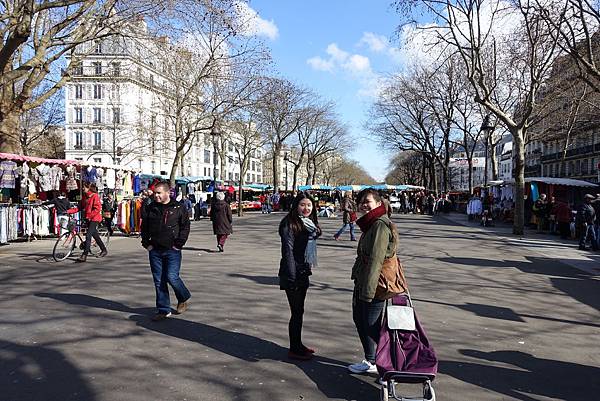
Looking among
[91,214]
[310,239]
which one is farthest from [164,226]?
[91,214]

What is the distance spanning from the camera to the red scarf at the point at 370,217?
4141 millimetres

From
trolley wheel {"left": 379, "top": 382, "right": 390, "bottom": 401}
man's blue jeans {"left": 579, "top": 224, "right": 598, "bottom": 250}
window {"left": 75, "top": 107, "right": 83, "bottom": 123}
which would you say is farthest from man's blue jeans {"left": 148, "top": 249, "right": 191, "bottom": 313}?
window {"left": 75, "top": 107, "right": 83, "bottom": 123}

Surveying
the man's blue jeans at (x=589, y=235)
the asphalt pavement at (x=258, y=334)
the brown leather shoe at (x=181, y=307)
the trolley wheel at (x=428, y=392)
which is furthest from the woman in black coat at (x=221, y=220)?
the man's blue jeans at (x=589, y=235)

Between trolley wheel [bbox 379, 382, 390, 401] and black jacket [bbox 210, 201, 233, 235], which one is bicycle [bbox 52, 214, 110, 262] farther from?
trolley wheel [bbox 379, 382, 390, 401]

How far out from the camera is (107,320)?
622 cm

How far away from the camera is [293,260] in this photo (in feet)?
15.8

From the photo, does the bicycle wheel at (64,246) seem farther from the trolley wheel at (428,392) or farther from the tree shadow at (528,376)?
the trolley wheel at (428,392)

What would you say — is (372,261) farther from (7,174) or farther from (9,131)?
(9,131)

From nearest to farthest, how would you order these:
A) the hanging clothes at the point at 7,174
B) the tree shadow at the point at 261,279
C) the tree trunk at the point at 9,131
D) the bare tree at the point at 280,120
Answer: the tree shadow at the point at 261,279, the hanging clothes at the point at 7,174, the tree trunk at the point at 9,131, the bare tree at the point at 280,120

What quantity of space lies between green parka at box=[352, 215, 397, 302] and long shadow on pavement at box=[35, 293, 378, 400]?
803mm

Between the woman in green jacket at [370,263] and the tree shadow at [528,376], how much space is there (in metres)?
0.89

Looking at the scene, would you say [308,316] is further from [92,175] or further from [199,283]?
[92,175]

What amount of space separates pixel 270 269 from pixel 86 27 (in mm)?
11059

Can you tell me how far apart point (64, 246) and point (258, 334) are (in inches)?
302
